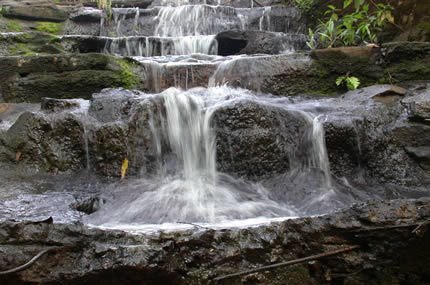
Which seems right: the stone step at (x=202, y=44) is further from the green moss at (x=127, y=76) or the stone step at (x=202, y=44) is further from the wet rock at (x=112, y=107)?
the wet rock at (x=112, y=107)

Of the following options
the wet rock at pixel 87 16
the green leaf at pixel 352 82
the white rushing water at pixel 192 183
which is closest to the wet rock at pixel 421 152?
the white rushing water at pixel 192 183

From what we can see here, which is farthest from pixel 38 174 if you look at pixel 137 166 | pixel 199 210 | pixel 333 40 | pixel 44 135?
pixel 333 40

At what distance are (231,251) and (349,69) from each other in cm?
432

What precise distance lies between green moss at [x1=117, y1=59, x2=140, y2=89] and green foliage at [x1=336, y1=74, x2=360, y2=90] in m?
2.79

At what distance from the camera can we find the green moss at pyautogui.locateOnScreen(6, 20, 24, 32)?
29.1ft

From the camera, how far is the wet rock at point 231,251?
208cm

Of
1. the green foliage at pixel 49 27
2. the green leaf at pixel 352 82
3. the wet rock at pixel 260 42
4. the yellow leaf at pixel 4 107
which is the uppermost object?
the green foliage at pixel 49 27

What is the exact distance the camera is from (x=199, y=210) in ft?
11.1

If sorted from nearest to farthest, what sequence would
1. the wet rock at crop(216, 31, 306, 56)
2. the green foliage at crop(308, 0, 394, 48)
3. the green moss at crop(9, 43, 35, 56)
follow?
the green foliage at crop(308, 0, 394, 48), the green moss at crop(9, 43, 35, 56), the wet rock at crop(216, 31, 306, 56)

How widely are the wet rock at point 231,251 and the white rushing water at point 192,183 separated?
859 mm

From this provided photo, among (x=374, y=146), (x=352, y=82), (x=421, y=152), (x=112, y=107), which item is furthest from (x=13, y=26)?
(x=421, y=152)

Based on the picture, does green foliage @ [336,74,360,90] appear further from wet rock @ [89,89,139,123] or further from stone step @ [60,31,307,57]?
wet rock @ [89,89,139,123]

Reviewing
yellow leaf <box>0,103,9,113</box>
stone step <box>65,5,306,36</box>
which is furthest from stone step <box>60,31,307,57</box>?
yellow leaf <box>0,103,9,113</box>

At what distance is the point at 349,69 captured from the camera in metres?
5.75
